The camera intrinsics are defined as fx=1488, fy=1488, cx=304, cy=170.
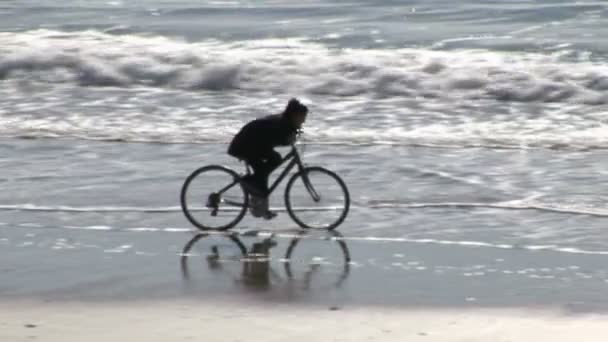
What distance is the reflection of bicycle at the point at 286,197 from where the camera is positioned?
13.3 m

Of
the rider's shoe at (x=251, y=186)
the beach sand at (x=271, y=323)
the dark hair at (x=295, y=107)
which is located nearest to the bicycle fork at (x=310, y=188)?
the rider's shoe at (x=251, y=186)

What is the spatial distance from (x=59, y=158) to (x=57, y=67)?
11159 mm

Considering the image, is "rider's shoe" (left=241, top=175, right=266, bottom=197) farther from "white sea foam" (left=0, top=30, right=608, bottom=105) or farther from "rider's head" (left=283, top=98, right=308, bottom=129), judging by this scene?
"white sea foam" (left=0, top=30, right=608, bottom=105)

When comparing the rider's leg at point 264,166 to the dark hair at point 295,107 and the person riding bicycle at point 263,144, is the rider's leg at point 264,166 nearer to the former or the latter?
the person riding bicycle at point 263,144

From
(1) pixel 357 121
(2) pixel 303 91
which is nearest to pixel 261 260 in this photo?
(1) pixel 357 121

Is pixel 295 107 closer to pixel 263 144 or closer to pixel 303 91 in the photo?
pixel 263 144

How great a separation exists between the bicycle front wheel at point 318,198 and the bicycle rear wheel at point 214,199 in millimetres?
471

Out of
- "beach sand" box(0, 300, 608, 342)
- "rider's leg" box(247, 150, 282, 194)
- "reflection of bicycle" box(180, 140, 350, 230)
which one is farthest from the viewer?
"reflection of bicycle" box(180, 140, 350, 230)

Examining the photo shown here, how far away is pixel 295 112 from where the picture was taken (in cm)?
1252

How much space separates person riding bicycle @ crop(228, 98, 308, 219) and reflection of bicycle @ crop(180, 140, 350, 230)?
0.10 m

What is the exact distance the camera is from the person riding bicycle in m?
12.6

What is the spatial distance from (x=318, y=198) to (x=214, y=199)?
938 mm

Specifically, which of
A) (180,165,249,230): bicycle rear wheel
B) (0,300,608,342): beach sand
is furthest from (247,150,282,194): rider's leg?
(0,300,608,342): beach sand

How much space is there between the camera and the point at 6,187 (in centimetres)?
1525
